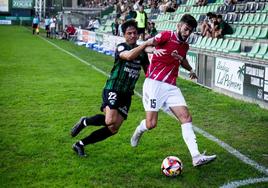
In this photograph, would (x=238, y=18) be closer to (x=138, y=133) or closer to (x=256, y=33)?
(x=256, y=33)

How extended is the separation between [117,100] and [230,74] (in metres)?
6.22

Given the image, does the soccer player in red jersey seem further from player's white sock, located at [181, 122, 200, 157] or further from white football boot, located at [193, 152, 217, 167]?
white football boot, located at [193, 152, 217, 167]

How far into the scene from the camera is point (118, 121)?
20.8 feet

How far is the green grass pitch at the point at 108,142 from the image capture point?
5.62 m

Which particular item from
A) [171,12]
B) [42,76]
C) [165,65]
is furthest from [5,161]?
[171,12]

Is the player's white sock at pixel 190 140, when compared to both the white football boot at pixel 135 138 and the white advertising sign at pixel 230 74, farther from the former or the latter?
the white advertising sign at pixel 230 74

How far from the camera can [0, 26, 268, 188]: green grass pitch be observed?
562cm

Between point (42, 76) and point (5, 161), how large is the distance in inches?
369

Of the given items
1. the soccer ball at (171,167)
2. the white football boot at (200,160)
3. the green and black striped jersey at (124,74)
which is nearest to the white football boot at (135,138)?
the green and black striped jersey at (124,74)

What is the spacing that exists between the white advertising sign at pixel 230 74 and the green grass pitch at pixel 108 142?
0.36 m

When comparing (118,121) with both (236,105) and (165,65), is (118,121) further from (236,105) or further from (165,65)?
(236,105)

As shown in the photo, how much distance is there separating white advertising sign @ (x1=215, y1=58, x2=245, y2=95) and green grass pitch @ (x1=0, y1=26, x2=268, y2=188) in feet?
1.20

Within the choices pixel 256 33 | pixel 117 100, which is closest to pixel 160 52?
pixel 117 100

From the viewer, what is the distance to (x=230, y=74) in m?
11.8
